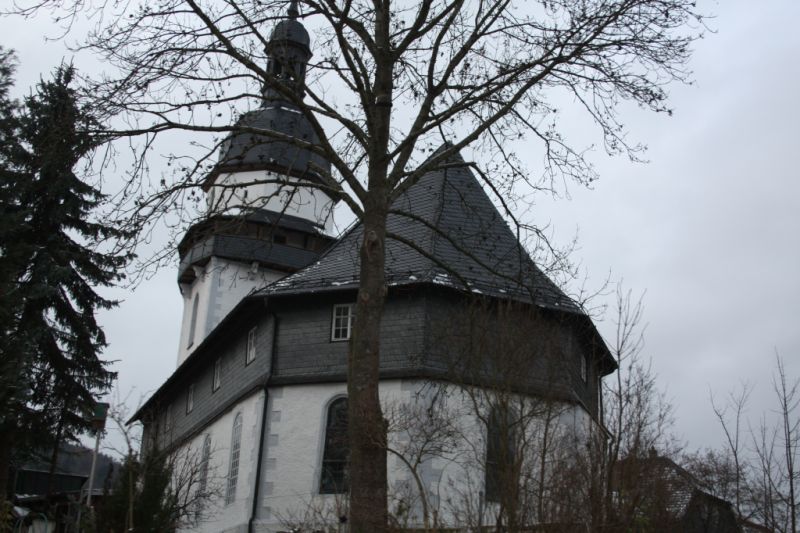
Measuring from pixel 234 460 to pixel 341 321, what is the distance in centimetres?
447

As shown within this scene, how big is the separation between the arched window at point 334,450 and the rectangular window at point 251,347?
3437mm

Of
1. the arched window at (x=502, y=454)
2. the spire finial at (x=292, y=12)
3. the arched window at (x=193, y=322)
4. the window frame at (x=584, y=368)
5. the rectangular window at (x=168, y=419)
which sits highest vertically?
the arched window at (x=193, y=322)

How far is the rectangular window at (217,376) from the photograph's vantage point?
26.8 metres

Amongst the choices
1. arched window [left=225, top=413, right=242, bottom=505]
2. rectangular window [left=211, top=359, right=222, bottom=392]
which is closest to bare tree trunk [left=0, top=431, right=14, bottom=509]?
arched window [left=225, top=413, right=242, bottom=505]

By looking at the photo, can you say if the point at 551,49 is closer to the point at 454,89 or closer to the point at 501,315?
the point at 454,89

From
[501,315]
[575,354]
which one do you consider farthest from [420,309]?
[501,315]

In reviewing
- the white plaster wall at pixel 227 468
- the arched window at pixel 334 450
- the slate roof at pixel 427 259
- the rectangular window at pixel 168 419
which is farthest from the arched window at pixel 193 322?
the arched window at pixel 334 450

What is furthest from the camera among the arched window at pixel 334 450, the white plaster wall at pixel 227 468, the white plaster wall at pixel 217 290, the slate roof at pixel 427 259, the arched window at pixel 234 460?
the white plaster wall at pixel 217 290

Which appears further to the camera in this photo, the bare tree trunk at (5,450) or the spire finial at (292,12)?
the bare tree trunk at (5,450)

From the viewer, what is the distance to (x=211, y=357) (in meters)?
27.8

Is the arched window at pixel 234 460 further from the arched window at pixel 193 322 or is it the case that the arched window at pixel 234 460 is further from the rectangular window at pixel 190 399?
the arched window at pixel 193 322

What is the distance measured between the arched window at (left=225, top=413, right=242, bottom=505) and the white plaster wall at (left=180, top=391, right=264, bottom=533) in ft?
0.47

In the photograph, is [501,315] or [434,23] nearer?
[434,23]

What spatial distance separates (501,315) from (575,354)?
8715mm
